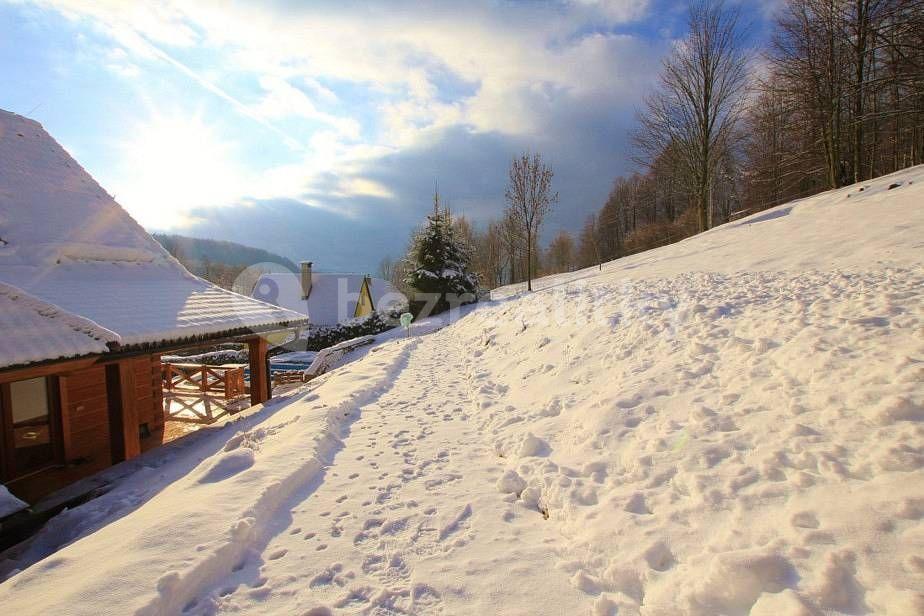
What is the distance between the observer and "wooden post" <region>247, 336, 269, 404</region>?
9477 millimetres

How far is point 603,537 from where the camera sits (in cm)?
276

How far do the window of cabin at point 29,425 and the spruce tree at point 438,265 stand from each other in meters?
17.7

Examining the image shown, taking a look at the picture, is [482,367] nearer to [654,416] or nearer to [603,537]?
[654,416]

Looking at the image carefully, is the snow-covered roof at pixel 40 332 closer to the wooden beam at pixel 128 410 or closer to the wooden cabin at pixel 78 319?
the wooden cabin at pixel 78 319

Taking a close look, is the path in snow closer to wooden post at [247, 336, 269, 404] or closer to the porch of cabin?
the porch of cabin

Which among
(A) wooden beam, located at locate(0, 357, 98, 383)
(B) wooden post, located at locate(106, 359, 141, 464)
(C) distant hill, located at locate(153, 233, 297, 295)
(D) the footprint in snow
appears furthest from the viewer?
(C) distant hill, located at locate(153, 233, 297, 295)

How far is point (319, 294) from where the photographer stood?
31.7 meters

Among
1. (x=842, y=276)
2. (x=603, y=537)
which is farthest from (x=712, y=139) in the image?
(x=603, y=537)

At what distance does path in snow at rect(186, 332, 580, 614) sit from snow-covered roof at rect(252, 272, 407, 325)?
83.0ft

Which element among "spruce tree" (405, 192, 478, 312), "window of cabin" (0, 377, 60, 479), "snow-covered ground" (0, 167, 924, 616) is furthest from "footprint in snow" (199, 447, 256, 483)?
"spruce tree" (405, 192, 478, 312)

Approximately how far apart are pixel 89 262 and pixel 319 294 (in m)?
24.6

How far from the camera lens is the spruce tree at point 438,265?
23.3m

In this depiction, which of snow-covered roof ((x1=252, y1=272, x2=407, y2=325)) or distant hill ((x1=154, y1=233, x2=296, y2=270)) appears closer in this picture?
snow-covered roof ((x1=252, y1=272, x2=407, y2=325))

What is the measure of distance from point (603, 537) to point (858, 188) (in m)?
19.2
